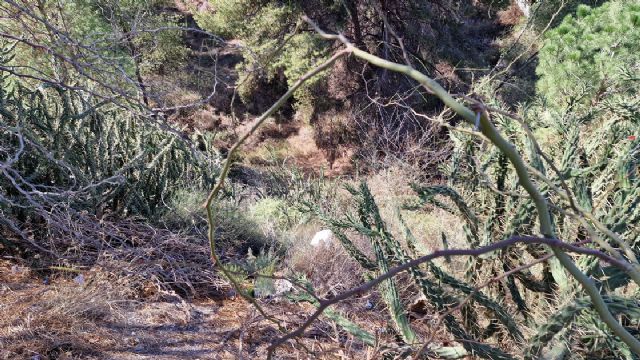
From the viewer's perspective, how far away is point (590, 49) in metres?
9.23

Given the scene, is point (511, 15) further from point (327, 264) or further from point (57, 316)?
point (57, 316)

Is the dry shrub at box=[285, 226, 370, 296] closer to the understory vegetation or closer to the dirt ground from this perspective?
the understory vegetation

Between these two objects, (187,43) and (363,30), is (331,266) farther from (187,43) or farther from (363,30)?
(187,43)

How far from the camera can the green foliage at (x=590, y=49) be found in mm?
8484

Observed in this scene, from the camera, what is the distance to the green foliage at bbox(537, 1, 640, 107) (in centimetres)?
848

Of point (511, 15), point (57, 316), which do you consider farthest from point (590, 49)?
point (511, 15)

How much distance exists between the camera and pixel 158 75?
1859 centimetres

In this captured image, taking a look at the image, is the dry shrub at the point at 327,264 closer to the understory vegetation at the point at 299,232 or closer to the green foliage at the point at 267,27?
the understory vegetation at the point at 299,232

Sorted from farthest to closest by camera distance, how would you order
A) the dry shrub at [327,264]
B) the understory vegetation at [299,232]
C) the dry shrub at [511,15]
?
the dry shrub at [511,15], the dry shrub at [327,264], the understory vegetation at [299,232]

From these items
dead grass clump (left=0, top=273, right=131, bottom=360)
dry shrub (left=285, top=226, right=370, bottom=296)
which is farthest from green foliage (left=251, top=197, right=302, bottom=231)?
dead grass clump (left=0, top=273, right=131, bottom=360)

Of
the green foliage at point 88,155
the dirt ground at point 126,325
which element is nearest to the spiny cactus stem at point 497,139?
the dirt ground at point 126,325

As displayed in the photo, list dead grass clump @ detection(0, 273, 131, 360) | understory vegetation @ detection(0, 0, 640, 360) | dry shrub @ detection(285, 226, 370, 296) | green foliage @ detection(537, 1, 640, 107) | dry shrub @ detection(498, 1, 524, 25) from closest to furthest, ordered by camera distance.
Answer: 1. understory vegetation @ detection(0, 0, 640, 360)
2. dead grass clump @ detection(0, 273, 131, 360)
3. dry shrub @ detection(285, 226, 370, 296)
4. green foliage @ detection(537, 1, 640, 107)
5. dry shrub @ detection(498, 1, 524, 25)

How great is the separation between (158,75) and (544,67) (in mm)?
12432

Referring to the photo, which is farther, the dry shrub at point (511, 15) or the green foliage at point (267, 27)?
the dry shrub at point (511, 15)
